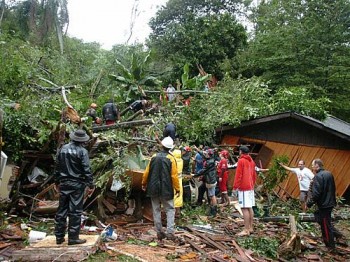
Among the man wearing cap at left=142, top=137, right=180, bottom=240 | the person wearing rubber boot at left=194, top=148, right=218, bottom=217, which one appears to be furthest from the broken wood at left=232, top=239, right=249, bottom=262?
the person wearing rubber boot at left=194, top=148, right=218, bottom=217

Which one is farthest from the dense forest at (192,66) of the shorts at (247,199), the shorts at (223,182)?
the shorts at (247,199)

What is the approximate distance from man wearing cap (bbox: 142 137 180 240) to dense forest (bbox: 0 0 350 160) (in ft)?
9.54

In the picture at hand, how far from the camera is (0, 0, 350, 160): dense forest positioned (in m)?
9.11

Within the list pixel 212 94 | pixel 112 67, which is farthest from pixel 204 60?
pixel 212 94

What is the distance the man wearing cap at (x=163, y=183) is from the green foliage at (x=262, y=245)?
1.52m

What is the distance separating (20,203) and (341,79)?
15.8 m

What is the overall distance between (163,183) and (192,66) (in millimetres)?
17847

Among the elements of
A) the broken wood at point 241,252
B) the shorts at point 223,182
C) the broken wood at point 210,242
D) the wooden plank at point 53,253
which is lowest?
the broken wood at point 241,252

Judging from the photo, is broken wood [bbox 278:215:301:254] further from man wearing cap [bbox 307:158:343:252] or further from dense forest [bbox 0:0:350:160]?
dense forest [bbox 0:0:350:160]

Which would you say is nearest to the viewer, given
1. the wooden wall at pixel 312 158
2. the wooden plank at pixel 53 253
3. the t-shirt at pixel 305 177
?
the wooden plank at pixel 53 253

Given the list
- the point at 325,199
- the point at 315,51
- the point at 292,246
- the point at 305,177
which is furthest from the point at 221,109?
the point at 315,51

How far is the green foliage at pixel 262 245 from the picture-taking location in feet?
21.0

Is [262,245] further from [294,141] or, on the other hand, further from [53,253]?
[294,141]

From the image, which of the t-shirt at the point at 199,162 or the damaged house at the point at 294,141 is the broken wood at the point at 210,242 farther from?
the damaged house at the point at 294,141
